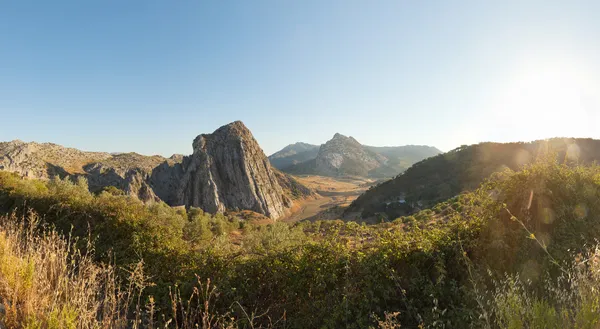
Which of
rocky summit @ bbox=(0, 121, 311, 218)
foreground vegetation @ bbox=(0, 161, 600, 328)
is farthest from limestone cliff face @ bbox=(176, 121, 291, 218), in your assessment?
foreground vegetation @ bbox=(0, 161, 600, 328)

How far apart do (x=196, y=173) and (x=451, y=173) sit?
55218 millimetres

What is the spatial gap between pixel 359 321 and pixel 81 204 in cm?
962

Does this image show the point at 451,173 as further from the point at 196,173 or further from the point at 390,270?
the point at 196,173

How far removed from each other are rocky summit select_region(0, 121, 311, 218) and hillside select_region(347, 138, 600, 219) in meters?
25.5

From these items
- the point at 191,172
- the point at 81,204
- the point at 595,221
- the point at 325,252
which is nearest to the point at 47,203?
the point at 81,204

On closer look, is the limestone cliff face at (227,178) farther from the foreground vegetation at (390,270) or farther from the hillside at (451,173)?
the foreground vegetation at (390,270)

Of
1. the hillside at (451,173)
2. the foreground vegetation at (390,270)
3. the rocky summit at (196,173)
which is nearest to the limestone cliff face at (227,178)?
the rocky summit at (196,173)

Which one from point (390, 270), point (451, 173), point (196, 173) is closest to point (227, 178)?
point (196, 173)

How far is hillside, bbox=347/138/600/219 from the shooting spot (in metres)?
41.3

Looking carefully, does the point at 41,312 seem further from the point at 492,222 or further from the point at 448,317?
the point at 492,222

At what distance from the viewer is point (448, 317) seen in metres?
4.32

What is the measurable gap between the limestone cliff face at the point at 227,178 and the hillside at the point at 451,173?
23619 millimetres

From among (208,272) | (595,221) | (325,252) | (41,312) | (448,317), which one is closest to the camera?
(41,312)

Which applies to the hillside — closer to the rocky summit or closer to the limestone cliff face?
the limestone cliff face
